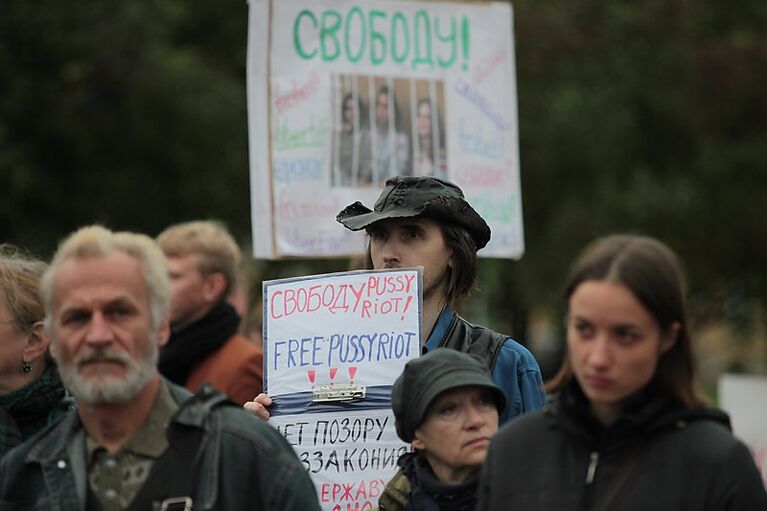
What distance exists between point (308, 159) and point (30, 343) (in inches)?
124

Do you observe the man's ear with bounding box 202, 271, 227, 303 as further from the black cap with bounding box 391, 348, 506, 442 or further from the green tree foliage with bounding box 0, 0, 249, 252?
the green tree foliage with bounding box 0, 0, 249, 252

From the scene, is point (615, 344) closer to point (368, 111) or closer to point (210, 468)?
point (210, 468)

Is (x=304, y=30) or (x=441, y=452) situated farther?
(x=304, y=30)

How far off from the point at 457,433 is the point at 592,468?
2.53 feet

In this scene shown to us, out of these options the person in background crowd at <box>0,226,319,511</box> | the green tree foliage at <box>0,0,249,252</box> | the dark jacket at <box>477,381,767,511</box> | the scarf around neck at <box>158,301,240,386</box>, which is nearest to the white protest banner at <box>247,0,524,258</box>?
the scarf around neck at <box>158,301,240,386</box>

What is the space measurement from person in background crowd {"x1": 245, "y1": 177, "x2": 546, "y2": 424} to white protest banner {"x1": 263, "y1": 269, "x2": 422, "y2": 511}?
101 millimetres

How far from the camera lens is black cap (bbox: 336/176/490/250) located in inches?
189

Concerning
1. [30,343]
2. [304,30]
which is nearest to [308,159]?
[304,30]

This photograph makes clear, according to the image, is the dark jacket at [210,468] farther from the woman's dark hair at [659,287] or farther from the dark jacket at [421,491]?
the woman's dark hair at [659,287]

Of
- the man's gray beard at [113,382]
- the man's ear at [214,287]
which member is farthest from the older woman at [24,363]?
the man's ear at [214,287]

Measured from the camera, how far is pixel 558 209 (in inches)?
842

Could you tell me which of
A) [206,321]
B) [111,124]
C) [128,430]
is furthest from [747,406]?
[111,124]

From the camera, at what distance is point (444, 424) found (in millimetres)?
4297

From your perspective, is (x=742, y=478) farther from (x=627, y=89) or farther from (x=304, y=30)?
(x=627, y=89)
